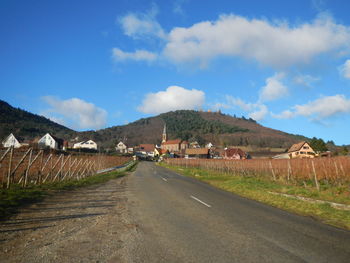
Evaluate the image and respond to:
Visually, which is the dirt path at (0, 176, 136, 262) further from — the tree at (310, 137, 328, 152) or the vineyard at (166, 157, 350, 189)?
the tree at (310, 137, 328, 152)

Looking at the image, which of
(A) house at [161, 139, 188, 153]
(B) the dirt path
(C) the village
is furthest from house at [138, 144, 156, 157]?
(B) the dirt path

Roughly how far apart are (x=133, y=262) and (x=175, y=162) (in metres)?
69.4

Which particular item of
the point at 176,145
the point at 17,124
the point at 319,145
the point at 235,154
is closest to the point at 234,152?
the point at 235,154

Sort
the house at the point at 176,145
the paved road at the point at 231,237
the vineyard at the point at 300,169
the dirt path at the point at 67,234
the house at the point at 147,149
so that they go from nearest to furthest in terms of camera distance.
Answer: the dirt path at the point at 67,234, the paved road at the point at 231,237, the vineyard at the point at 300,169, the house at the point at 147,149, the house at the point at 176,145

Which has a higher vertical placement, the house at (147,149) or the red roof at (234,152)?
the house at (147,149)

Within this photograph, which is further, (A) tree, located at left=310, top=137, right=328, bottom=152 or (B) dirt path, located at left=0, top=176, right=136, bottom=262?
(A) tree, located at left=310, top=137, right=328, bottom=152

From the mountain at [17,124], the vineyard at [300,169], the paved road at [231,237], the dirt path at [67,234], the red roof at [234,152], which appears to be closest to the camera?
the dirt path at [67,234]

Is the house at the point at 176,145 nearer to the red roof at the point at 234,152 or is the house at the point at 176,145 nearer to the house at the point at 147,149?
the house at the point at 147,149

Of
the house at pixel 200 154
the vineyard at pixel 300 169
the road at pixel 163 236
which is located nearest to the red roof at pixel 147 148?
the house at pixel 200 154

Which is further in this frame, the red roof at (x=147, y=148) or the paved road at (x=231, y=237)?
the red roof at (x=147, y=148)

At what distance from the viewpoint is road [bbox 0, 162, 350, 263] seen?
509 cm

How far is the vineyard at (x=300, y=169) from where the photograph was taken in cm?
2004

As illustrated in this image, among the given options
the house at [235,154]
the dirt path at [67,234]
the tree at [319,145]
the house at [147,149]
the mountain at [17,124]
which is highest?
the mountain at [17,124]

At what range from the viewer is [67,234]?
636 cm
